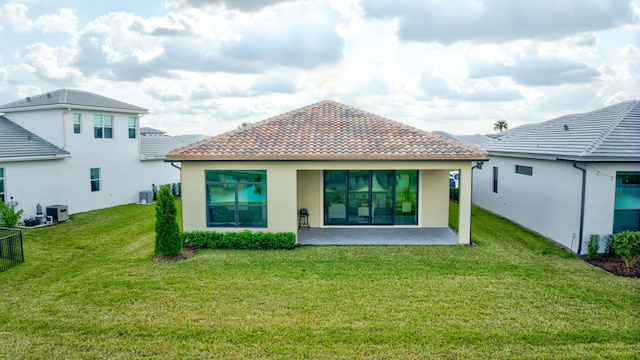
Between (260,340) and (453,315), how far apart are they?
151 inches

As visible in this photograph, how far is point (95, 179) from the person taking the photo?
22.0m

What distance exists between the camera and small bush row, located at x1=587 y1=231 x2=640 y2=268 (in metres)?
11.4

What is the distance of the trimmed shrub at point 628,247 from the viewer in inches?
448

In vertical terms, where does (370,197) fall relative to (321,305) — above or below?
above

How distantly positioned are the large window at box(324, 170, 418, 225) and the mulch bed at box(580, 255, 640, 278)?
6.09m

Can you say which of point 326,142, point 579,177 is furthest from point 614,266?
point 326,142

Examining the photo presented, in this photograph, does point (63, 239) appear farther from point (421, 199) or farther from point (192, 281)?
point (421, 199)

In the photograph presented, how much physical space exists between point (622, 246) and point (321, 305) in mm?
9028

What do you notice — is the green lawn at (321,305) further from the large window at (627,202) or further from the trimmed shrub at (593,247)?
the large window at (627,202)

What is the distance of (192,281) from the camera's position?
10.3 meters

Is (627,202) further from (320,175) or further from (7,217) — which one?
(7,217)

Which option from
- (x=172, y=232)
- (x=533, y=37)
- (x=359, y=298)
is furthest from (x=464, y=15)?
(x=172, y=232)

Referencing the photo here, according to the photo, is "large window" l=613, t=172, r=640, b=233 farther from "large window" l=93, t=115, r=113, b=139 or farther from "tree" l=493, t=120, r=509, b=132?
"tree" l=493, t=120, r=509, b=132

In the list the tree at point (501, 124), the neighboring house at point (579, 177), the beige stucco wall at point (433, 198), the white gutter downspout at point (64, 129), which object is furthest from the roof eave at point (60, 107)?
the tree at point (501, 124)
